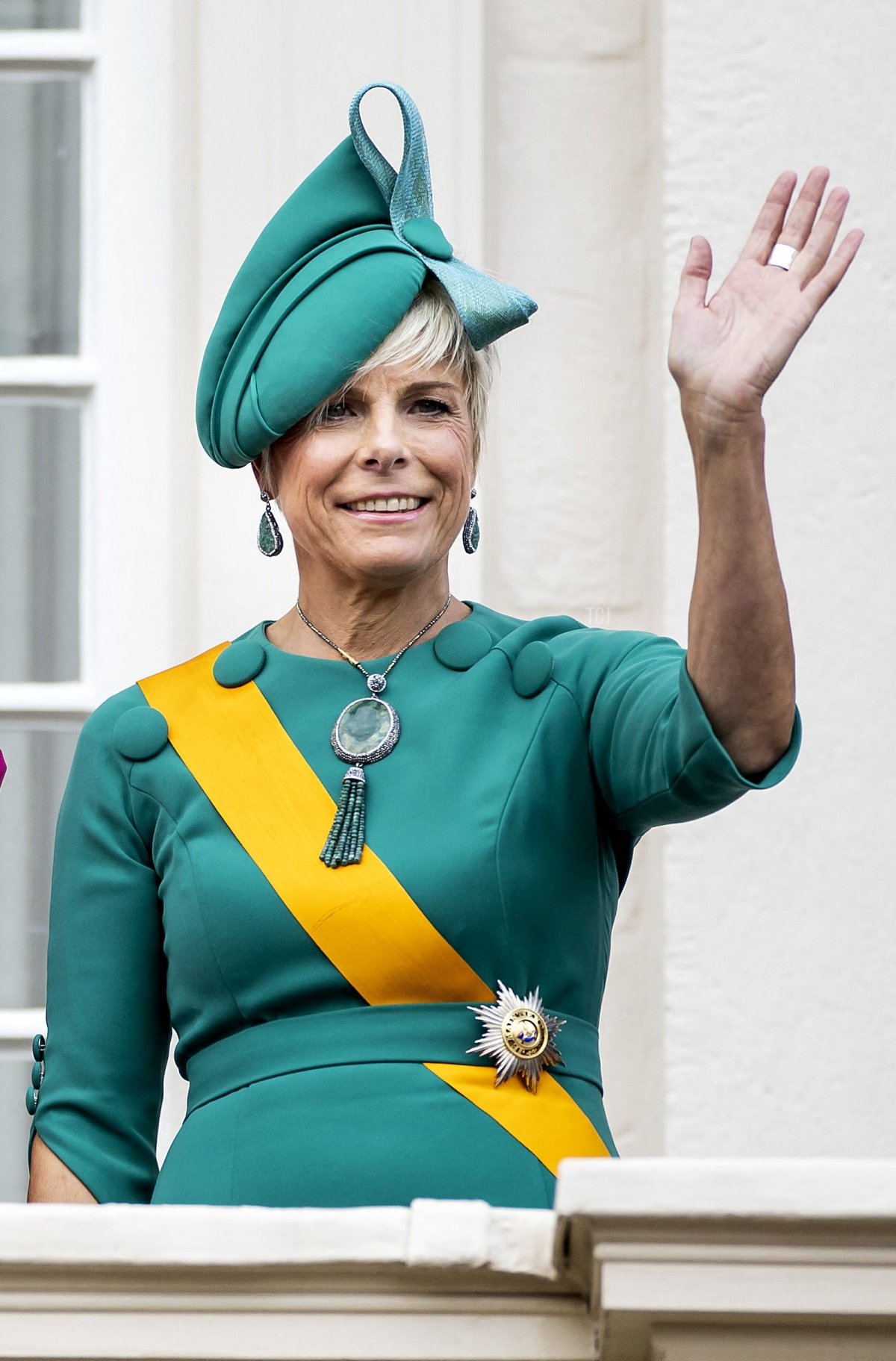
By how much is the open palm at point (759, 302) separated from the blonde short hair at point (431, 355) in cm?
33

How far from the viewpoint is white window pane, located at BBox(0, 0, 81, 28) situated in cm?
349

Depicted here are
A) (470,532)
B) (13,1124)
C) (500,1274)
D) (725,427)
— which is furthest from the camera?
(13,1124)

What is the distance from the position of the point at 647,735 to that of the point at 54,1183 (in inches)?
27.3

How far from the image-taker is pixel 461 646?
2.27 meters

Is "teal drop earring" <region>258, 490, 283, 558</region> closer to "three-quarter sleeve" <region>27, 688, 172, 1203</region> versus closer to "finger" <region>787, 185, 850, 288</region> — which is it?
"three-quarter sleeve" <region>27, 688, 172, 1203</region>

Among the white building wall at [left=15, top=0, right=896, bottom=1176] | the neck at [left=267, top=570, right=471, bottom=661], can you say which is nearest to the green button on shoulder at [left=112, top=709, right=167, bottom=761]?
the neck at [left=267, top=570, right=471, bottom=661]

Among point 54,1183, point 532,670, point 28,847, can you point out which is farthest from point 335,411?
point 28,847

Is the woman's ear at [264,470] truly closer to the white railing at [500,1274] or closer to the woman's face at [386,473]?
the woman's face at [386,473]

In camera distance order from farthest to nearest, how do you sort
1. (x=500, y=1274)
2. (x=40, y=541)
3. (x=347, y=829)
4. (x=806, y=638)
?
1. (x=40, y=541)
2. (x=806, y=638)
3. (x=347, y=829)
4. (x=500, y=1274)

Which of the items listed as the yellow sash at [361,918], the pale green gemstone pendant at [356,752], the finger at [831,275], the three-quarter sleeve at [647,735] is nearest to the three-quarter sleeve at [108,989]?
the yellow sash at [361,918]

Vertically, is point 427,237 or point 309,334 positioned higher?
point 427,237

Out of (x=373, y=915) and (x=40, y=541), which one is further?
(x=40, y=541)

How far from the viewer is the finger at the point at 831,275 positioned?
195cm

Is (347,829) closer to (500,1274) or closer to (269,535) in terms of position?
(269,535)
